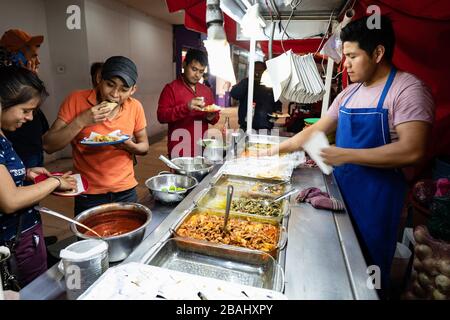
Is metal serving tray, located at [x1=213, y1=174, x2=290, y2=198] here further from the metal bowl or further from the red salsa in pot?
the red salsa in pot

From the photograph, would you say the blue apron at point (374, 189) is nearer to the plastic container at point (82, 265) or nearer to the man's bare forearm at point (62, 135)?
the plastic container at point (82, 265)

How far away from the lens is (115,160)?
2234 mm

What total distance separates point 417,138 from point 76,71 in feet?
22.4

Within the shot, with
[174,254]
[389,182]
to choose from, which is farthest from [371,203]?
[174,254]

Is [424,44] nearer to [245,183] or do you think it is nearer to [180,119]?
[245,183]

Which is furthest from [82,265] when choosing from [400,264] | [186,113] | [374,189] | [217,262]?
[400,264]

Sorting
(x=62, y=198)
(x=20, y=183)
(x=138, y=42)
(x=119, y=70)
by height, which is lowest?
(x=62, y=198)

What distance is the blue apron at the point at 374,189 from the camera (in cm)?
187

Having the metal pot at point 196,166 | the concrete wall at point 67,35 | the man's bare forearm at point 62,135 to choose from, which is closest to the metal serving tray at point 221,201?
the metal pot at point 196,166

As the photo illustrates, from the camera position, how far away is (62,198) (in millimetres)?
4695

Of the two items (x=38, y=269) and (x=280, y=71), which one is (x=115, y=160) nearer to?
(x=38, y=269)

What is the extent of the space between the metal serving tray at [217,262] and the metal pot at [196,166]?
0.97 metres

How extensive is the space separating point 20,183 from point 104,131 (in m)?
0.72
